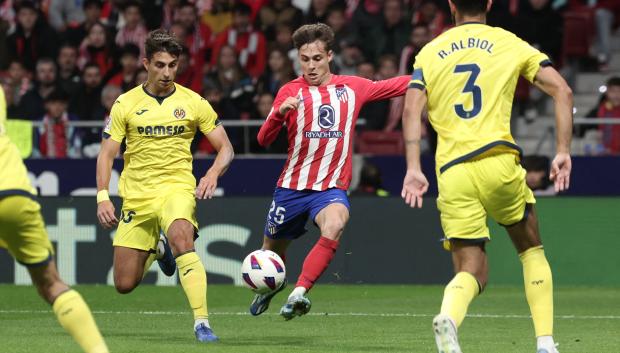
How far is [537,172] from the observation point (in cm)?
1652

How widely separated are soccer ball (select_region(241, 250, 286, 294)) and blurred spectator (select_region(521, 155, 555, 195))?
660 cm

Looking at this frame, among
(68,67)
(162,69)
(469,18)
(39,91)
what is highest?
(469,18)

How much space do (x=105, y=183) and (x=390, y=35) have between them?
960 cm

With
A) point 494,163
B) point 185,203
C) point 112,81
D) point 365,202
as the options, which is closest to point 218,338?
point 185,203

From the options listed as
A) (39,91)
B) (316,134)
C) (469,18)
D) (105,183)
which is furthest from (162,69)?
(39,91)

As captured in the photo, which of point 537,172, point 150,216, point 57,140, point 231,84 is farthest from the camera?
point 231,84

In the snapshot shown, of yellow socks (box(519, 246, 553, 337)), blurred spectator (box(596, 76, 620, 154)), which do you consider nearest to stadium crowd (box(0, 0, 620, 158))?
blurred spectator (box(596, 76, 620, 154))

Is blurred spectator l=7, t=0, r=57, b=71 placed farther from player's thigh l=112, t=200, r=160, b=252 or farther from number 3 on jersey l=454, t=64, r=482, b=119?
number 3 on jersey l=454, t=64, r=482, b=119

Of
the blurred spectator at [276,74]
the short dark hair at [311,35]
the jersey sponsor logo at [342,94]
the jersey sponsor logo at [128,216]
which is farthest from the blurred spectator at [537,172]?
the jersey sponsor logo at [128,216]

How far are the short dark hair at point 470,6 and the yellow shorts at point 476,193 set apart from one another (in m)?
0.82

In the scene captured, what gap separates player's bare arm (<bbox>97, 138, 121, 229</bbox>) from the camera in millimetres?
10180

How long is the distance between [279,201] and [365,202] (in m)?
5.19

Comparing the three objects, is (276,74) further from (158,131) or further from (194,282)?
(194,282)

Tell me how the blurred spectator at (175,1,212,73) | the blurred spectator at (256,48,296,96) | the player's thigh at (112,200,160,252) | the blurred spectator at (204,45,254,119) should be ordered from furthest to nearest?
1. the blurred spectator at (175,1,212,73)
2. the blurred spectator at (256,48,296,96)
3. the blurred spectator at (204,45,254,119)
4. the player's thigh at (112,200,160,252)
